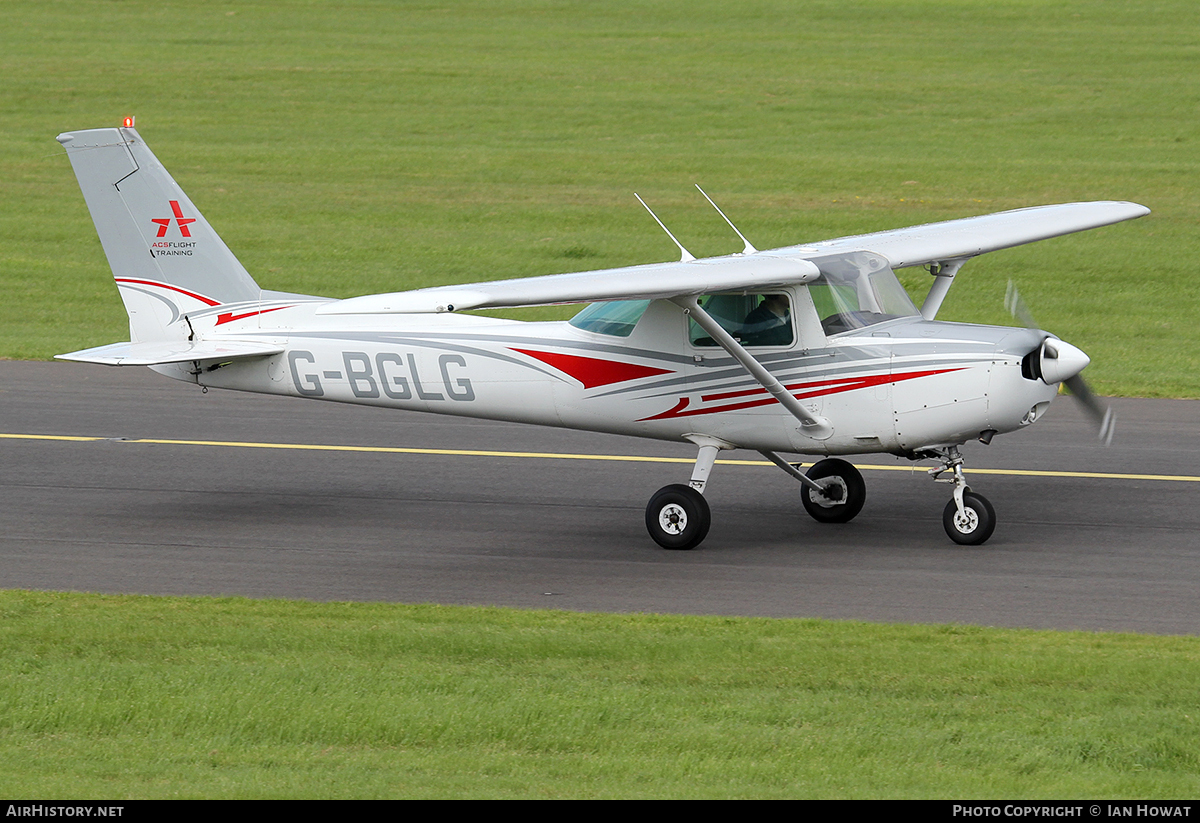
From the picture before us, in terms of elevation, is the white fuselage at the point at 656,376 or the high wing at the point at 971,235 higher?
the high wing at the point at 971,235

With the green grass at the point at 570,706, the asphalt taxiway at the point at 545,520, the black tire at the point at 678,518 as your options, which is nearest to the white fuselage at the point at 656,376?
the black tire at the point at 678,518

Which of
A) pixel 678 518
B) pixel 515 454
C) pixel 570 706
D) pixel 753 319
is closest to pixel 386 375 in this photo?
pixel 678 518

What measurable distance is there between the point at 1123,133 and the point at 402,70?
17684 mm

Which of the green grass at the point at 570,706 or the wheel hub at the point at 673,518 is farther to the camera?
the wheel hub at the point at 673,518

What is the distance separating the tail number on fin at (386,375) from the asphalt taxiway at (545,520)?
1.14 meters

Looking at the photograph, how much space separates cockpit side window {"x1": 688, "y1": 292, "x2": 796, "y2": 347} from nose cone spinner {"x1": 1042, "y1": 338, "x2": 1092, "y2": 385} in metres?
1.85

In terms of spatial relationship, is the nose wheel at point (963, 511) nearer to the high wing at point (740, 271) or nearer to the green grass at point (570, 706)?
the high wing at point (740, 271)

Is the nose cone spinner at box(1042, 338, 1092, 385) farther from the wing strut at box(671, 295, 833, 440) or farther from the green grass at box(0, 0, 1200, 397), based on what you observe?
the green grass at box(0, 0, 1200, 397)

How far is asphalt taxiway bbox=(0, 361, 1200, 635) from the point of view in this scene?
11375 millimetres

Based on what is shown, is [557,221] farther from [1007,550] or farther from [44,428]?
[1007,550]

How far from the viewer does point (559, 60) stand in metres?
41.9

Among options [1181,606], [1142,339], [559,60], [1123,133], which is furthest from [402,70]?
[1181,606]

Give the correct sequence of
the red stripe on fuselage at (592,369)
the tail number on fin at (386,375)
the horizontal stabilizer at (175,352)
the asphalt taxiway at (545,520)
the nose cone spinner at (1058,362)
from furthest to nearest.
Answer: the tail number on fin at (386,375)
the horizontal stabilizer at (175,352)
the red stripe on fuselage at (592,369)
the nose cone spinner at (1058,362)
the asphalt taxiway at (545,520)

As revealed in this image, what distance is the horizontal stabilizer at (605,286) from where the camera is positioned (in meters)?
10.0
